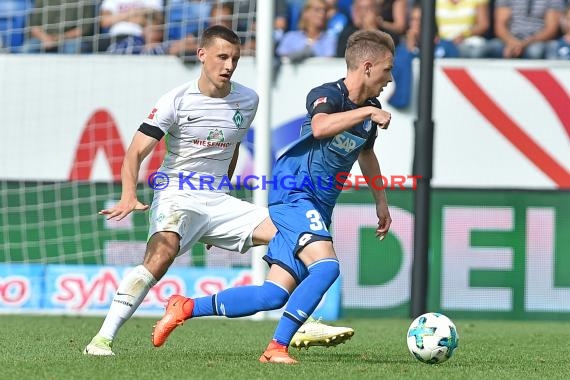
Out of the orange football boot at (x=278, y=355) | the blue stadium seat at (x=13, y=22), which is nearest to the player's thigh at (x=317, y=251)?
the orange football boot at (x=278, y=355)

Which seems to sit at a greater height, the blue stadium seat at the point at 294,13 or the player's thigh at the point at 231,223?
the blue stadium seat at the point at 294,13

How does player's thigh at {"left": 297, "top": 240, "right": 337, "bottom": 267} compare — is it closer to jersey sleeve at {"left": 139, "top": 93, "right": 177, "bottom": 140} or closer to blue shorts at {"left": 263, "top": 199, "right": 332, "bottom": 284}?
blue shorts at {"left": 263, "top": 199, "right": 332, "bottom": 284}

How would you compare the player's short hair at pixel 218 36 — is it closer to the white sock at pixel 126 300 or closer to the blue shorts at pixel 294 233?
the blue shorts at pixel 294 233

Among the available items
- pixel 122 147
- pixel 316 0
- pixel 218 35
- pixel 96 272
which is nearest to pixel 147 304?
pixel 96 272

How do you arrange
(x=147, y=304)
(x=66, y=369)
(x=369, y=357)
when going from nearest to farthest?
(x=66, y=369) → (x=369, y=357) → (x=147, y=304)

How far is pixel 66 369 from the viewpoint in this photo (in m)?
6.61

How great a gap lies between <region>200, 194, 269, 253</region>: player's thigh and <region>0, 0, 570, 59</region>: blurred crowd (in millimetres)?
5315

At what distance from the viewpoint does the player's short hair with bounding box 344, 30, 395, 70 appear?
706cm

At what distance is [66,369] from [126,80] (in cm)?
701

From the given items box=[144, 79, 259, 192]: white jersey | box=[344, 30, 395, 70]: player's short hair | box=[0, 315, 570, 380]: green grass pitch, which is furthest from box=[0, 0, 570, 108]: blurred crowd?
box=[344, 30, 395, 70]: player's short hair

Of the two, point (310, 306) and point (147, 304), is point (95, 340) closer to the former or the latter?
point (310, 306)

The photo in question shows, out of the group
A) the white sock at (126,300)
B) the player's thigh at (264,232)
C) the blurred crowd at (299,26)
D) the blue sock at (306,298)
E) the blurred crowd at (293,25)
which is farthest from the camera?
the blurred crowd at (293,25)

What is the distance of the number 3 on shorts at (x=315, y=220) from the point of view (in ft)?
23.3

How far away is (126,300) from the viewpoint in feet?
24.7
